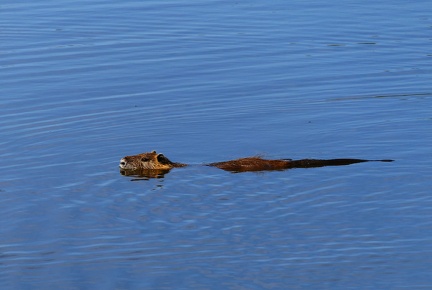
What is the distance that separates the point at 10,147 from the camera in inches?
569

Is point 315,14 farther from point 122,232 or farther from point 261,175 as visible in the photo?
point 122,232

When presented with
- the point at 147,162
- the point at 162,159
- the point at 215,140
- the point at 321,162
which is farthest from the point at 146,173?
the point at 321,162

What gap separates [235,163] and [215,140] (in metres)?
1.58

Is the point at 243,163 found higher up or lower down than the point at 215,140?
lower down

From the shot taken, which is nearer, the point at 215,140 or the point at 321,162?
the point at 321,162

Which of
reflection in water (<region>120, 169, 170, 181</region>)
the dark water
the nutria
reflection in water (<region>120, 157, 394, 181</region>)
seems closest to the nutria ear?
the nutria

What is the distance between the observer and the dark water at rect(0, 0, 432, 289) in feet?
33.1

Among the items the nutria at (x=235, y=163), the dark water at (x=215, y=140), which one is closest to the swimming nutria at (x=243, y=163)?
the nutria at (x=235, y=163)

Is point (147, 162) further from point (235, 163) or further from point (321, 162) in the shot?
point (321, 162)

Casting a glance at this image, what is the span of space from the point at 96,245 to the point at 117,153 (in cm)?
361

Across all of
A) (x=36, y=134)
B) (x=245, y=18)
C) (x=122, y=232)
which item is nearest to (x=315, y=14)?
(x=245, y=18)

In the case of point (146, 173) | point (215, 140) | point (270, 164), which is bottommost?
point (146, 173)

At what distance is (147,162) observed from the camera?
13.5m

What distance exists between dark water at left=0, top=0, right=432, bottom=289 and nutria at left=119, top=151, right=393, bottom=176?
18cm
